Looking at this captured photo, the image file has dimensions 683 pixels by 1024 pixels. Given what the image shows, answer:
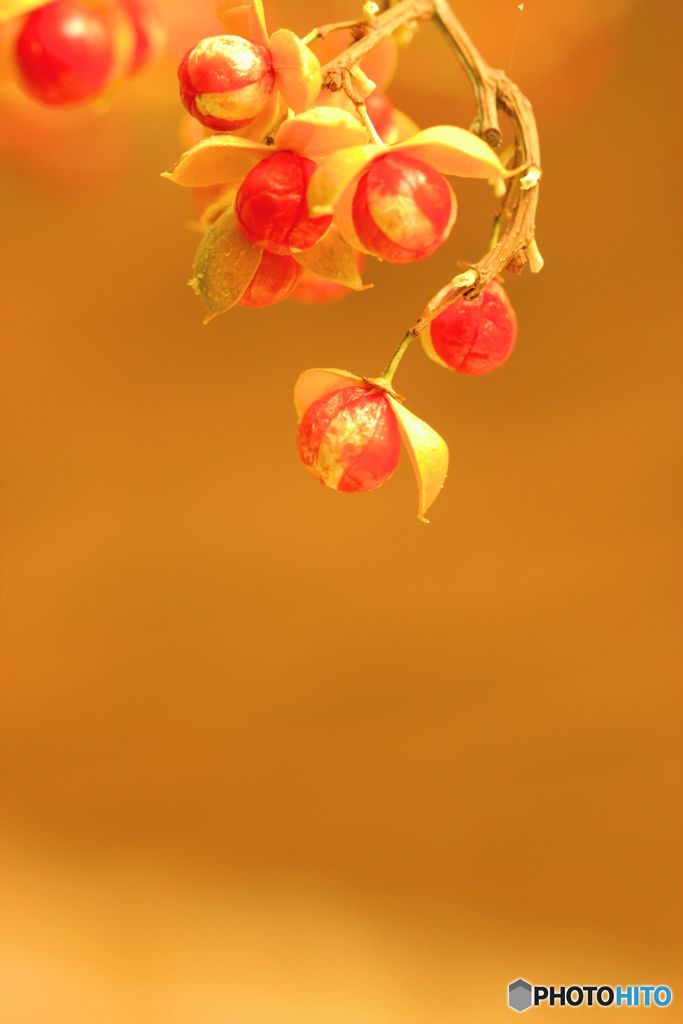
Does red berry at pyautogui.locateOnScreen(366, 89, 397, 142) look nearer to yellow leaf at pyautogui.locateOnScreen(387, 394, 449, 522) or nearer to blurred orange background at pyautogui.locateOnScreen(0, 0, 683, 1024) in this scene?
yellow leaf at pyautogui.locateOnScreen(387, 394, 449, 522)

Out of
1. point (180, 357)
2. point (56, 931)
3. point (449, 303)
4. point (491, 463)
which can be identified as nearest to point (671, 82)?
point (491, 463)

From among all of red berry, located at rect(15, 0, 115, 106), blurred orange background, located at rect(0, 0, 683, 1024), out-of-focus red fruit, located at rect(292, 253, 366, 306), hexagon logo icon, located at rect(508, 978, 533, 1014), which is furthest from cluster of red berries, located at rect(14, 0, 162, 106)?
hexagon logo icon, located at rect(508, 978, 533, 1014)

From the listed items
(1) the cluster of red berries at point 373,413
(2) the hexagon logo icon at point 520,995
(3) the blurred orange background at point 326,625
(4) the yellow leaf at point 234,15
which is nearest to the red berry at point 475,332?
(1) the cluster of red berries at point 373,413

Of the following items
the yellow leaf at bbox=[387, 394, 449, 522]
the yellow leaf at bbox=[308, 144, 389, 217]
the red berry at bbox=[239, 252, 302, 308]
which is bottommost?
the yellow leaf at bbox=[387, 394, 449, 522]

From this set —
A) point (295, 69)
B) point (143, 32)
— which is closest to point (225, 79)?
point (295, 69)

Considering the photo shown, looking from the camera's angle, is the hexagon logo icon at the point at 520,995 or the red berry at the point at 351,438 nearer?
the red berry at the point at 351,438

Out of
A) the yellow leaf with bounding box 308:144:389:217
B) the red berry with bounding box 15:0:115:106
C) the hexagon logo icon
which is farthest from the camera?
the hexagon logo icon

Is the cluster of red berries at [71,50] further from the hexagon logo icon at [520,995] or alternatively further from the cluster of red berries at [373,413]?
the hexagon logo icon at [520,995]

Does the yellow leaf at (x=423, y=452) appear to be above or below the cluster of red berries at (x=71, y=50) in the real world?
below
